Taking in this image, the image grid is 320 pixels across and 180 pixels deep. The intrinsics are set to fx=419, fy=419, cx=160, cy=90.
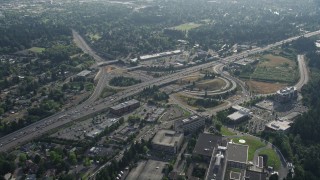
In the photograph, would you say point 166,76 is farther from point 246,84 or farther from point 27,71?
point 27,71

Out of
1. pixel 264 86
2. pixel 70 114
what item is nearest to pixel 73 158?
pixel 70 114

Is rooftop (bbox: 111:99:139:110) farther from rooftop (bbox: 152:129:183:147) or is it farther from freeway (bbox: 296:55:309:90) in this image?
freeway (bbox: 296:55:309:90)

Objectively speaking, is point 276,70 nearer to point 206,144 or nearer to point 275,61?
point 275,61

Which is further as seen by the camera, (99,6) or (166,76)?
(99,6)

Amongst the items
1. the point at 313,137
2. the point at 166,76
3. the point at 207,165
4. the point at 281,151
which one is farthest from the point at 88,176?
the point at 166,76

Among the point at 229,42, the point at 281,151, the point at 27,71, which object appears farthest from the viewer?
the point at 229,42

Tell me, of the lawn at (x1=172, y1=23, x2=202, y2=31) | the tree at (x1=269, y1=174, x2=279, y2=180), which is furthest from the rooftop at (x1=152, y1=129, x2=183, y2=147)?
the lawn at (x1=172, y1=23, x2=202, y2=31)
